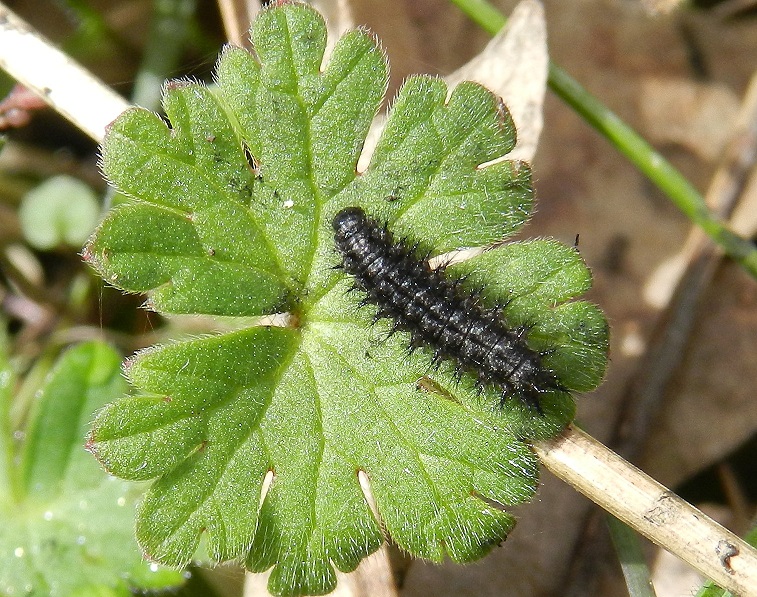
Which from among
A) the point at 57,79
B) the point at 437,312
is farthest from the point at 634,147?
the point at 57,79

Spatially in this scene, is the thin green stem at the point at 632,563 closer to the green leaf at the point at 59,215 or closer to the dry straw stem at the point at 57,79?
the dry straw stem at the point at 57,79

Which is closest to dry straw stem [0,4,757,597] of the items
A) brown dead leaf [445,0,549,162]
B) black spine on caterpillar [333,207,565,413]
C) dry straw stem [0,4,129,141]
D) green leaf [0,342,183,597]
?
black spine on caterpillar [333,207,565,413]

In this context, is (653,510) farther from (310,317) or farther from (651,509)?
(310,317)

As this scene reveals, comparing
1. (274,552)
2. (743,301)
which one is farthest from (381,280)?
(743,301)

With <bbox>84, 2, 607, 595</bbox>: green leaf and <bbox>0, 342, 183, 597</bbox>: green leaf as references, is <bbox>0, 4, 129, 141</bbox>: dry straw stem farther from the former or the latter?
A: <bbox>0, 342, 183, 597</bbox>: green leaf

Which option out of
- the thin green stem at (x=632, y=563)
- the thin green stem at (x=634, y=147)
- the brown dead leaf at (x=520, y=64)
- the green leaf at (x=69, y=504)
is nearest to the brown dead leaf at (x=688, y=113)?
the thin green stem at (x=634, y=147)

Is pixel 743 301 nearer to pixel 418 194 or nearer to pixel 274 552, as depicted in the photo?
pixel 418 194
